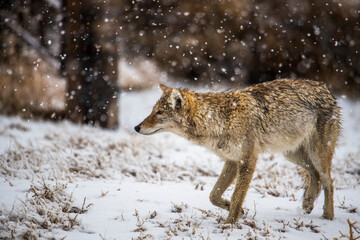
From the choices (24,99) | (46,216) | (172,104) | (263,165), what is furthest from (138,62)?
(46,216)

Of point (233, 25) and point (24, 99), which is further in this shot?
point (233, 25)

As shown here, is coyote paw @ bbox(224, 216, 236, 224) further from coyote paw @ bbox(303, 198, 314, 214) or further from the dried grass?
the dried grass

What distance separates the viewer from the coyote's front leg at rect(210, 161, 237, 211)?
14.3ft

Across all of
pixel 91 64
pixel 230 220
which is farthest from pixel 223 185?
pixel 91 64

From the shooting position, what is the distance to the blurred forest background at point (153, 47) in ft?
31.0

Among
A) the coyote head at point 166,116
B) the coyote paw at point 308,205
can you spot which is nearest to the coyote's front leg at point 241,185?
the coyote head at point 166,116

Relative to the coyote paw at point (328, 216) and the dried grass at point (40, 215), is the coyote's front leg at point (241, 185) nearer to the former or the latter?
the coyote paw at point (328, 216)

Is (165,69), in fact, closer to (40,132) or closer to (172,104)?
(40,132)

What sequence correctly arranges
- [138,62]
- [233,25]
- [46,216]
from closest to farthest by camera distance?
[46,216]
[233,25]
[138,62]

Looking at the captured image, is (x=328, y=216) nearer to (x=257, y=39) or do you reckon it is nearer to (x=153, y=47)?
(x=257, y=39)

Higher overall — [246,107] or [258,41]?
[258,41]

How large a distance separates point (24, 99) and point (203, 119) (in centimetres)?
701

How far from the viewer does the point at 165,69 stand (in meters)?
13.9

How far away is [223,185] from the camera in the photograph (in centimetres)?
443
